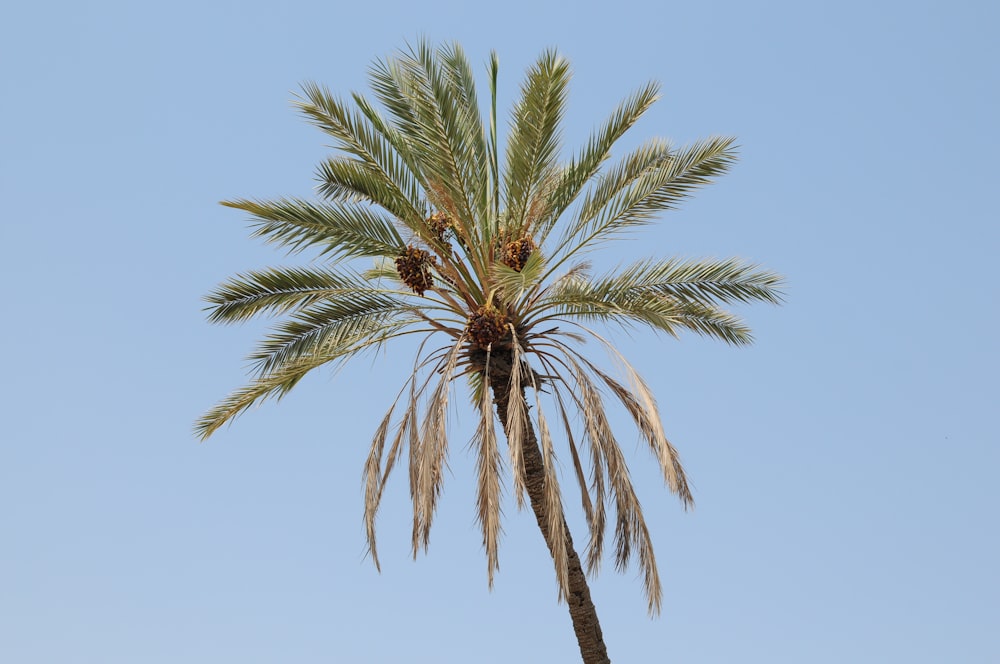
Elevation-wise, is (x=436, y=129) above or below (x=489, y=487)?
above

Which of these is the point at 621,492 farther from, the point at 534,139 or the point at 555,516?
the point at 534,139

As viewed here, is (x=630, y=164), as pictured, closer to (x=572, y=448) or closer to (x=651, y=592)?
(x=572, y=448)

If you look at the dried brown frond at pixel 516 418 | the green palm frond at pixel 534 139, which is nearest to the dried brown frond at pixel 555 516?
the dried brown frond at pixel 516 418

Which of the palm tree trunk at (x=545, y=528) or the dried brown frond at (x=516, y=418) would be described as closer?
the dried brown frond at (x=516, y=418)

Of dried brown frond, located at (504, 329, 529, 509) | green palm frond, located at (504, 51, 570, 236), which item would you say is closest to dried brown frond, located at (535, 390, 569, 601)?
dried brown frond, located at (504, 329, 529, 509)

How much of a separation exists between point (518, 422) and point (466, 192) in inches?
118

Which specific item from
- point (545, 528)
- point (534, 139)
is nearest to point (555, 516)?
point (545, 528)

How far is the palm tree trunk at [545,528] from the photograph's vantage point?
17781 millimetres

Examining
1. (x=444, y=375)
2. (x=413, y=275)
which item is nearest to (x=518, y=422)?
(x=444, y=375)

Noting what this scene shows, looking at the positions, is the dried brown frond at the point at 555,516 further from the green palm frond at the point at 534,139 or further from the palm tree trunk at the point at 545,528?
the green palm frond at the point at 534,139

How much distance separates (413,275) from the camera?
17578 millimetres

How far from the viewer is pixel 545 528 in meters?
17.7

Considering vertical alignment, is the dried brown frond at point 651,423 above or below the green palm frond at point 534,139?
below

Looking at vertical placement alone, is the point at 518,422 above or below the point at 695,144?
below
